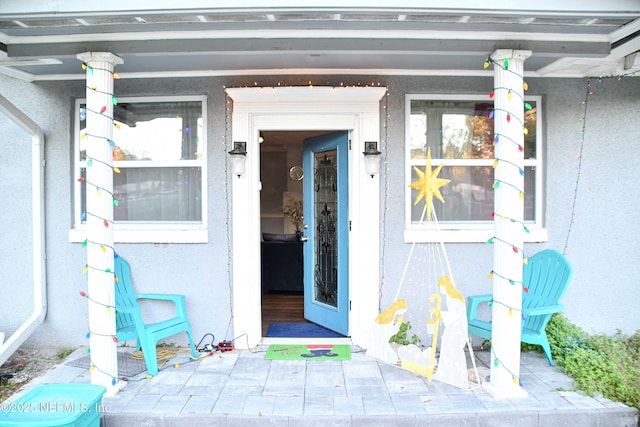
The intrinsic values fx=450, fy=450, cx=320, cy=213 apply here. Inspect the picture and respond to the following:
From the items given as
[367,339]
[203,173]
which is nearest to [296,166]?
[203,173]

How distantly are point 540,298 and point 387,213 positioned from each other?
60.9 inches

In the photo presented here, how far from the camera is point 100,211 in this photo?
3324 mm

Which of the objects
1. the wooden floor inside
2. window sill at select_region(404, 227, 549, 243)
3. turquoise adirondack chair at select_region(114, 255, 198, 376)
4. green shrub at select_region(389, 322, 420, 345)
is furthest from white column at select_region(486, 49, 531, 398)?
turquoise adirondack chair at select_region(114, 255, 198, 376)

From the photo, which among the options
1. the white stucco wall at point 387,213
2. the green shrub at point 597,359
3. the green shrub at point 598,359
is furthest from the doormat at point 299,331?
the green shrub at point 598,359

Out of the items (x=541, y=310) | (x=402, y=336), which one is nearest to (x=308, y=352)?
(x=402, y=336)

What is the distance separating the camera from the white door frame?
14.0ft

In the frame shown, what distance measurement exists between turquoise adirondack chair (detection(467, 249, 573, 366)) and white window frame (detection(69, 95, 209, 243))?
2.61 m

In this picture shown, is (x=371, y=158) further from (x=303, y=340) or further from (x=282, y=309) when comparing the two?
(x=282, y=309)

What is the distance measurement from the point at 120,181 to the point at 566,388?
4323mm

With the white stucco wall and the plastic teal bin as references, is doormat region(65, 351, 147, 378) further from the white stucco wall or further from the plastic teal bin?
the plastic teal bin

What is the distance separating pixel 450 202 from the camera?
4.43m

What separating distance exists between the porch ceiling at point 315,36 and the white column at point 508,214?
0.86 ft

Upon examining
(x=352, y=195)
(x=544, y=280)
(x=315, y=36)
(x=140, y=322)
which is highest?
(x=315, y=36)

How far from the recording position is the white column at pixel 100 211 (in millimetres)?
3307
